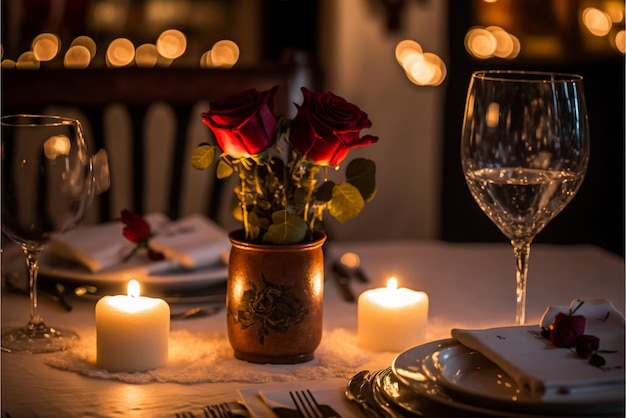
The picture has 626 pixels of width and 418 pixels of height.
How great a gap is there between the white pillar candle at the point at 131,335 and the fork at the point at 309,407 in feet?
0.58

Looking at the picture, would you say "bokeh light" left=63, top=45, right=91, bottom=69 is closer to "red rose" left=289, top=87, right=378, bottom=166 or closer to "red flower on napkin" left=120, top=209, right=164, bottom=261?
"red flower on napkin" left=120, top=209, right=164, bottom=261

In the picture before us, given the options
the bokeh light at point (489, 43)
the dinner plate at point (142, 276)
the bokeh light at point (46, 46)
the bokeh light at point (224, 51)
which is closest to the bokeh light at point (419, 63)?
the bokeh light at point (489, 43)

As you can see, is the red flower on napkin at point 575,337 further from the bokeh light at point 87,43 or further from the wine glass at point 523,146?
the bokeh light at point 87,43

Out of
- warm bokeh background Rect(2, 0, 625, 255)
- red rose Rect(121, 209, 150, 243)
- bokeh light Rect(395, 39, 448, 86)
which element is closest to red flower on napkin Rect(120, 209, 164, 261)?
red rose Rect(121, 209, 150, 243)

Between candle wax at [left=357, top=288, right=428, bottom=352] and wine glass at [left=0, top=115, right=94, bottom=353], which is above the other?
wine glass at [left=0, top=115, right=94, bottom=353]

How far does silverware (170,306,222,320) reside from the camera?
1.13 meters

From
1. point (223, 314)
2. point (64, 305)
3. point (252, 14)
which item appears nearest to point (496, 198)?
point (223, 314)

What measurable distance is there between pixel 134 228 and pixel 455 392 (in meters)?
0.57

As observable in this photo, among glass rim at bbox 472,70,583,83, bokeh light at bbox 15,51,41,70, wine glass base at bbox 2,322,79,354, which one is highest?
bokeh light at bbox 15,51,41,70

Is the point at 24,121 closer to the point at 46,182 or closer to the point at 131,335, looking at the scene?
the point at 46,182

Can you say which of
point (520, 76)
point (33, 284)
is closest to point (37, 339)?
point (33, 284)

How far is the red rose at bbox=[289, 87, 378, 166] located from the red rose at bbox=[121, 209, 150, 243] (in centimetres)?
33

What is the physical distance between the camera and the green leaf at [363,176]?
99cm

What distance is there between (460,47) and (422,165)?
19.7 inches
